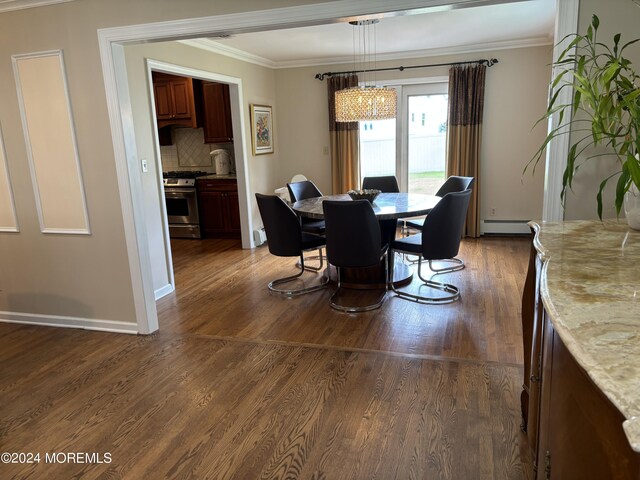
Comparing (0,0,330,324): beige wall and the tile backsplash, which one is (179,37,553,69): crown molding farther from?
(0,0,330,324): beige wall

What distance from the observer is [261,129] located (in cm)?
623

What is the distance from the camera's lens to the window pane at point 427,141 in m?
6.20

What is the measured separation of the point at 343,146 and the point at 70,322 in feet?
13.7

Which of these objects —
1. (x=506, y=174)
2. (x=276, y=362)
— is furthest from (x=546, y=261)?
(x=506, y=174)

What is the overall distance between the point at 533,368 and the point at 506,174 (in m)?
4.83

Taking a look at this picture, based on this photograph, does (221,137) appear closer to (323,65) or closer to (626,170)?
(323,65)

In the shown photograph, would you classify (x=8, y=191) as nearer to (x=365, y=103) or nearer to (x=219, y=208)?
(x=219, y=208)

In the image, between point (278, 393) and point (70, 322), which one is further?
point (70, 322)

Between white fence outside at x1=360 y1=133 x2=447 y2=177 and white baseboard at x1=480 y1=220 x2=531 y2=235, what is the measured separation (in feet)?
3.20

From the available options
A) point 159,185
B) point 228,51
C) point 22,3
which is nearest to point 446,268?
point 159,185

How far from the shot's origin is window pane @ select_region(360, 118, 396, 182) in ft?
21.1

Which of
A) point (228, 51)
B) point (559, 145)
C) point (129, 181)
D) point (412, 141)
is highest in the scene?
point (228, 51)

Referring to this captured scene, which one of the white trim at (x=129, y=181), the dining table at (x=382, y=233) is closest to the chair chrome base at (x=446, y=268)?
the dining table at (x=382, y=233)

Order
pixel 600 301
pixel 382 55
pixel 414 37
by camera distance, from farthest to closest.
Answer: pixel 382 55
pixel 414 37
pixel 600 301
